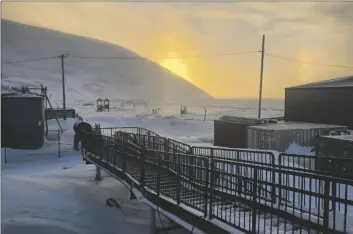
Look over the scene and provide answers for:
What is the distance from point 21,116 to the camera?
1061 centimetres

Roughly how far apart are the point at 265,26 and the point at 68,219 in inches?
253

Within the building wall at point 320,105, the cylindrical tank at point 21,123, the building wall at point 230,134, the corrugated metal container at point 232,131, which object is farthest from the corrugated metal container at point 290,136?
the cylindrical tank at point 21,123

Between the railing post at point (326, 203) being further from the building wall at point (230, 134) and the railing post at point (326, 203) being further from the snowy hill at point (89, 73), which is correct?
the snowy hill at point (89, 73)

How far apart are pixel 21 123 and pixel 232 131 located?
6681mm

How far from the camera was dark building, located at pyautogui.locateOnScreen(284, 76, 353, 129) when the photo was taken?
977 centimetres

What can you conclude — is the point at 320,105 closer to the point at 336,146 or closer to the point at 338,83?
the point at 338,83

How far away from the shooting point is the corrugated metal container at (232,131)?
1072 centimetres

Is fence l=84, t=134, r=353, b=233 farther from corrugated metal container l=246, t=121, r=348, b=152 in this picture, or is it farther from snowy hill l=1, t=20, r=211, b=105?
snowy hill l=1, t=20, r=211, b=105

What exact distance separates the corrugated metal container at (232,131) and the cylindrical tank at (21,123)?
19.3 ft

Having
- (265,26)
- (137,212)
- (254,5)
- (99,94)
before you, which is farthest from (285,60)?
(99,94)

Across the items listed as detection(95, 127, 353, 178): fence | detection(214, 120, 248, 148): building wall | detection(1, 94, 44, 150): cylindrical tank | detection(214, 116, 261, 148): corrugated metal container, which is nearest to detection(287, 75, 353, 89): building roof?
detection(214, 116, 261, 148): corrugated metal container

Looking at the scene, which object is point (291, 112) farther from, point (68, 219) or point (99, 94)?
point (99, 94)

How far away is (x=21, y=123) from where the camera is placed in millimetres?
10578

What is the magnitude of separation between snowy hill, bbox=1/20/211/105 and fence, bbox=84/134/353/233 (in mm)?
35877
